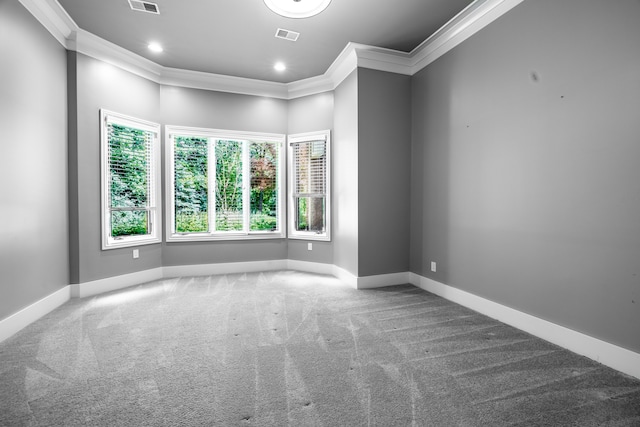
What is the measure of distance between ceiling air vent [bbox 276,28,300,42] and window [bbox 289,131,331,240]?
1434 mm

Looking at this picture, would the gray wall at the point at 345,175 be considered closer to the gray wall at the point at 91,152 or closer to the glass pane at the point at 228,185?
the glass pane at the point at 228,185

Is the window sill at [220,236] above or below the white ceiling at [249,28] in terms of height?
below

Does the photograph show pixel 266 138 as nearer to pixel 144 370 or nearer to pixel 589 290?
pixel 144 370

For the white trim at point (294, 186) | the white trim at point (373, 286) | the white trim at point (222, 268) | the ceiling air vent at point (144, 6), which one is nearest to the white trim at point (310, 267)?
the white trim at point (373, 286)

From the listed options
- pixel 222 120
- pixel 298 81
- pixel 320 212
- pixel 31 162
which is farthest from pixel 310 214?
pixel 31 162

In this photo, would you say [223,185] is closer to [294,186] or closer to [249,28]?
[294,186]

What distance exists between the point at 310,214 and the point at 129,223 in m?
2.60

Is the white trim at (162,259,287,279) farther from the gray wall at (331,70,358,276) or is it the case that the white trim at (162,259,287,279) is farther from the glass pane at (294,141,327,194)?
the glass pane at (294,141,327,194)

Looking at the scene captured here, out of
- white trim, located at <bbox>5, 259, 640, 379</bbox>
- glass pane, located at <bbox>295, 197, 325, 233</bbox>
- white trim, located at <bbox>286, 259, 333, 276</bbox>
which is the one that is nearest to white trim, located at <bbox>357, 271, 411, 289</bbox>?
white trim, located at <bbox>5, 259, 640, 379</bbox>

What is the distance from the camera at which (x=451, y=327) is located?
2.76 meters

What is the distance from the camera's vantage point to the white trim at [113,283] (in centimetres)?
362

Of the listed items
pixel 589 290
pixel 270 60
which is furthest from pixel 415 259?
pixel 270 60

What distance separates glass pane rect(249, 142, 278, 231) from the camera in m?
5.00

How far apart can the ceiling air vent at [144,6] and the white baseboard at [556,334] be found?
4.36m
